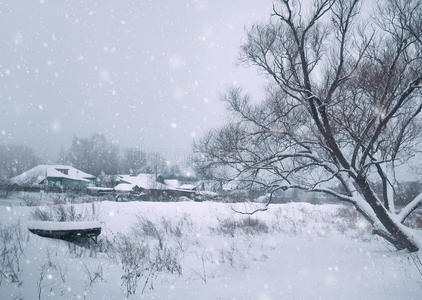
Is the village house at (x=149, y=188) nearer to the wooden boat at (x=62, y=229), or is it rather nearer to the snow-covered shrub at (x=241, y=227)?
the snow-covered shrub at (x=241, y=227)

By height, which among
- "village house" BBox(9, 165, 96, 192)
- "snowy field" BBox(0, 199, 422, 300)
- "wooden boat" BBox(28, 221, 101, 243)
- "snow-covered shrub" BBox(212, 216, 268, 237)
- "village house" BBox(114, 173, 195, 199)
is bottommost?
"snow-covered shrub" BBox(212, 216, 268, 237)

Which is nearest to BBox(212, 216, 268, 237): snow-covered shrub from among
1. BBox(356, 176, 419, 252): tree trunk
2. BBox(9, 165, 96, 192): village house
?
BBox(356, 176, 419, 252): tree trunk

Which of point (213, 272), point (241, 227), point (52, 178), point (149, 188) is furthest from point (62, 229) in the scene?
point (52, 178)

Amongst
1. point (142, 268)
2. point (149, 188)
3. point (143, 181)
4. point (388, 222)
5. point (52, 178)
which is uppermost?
point (52, 178)

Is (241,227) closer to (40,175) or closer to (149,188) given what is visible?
(149,188)

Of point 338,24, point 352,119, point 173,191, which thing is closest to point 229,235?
point 352,119

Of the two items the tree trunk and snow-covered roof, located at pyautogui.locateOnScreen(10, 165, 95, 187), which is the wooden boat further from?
snow-covered roof, located at pyautogui.locateOnScreen(10, 165, 95, 187)

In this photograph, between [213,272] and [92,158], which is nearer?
[213,272]

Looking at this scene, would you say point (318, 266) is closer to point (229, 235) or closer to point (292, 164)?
point (292, 164)

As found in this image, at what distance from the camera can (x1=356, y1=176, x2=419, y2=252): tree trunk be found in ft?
18.7

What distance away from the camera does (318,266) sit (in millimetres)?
5652

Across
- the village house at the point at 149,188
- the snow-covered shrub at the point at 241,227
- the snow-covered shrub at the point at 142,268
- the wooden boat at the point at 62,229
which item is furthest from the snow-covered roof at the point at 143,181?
the snow-covered shrub at the point at 142,268

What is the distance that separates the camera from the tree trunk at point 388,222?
570cm

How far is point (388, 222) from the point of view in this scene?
19.1 feet
